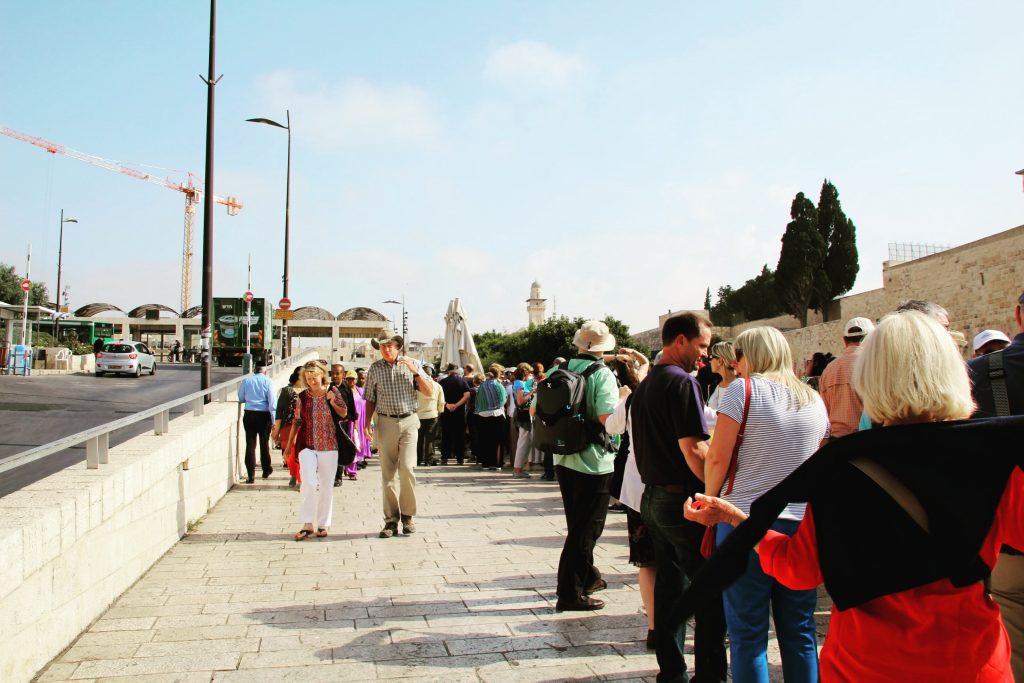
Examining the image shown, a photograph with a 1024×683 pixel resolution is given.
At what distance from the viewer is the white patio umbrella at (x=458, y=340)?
60.2 ft

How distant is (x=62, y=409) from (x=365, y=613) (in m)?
15.1

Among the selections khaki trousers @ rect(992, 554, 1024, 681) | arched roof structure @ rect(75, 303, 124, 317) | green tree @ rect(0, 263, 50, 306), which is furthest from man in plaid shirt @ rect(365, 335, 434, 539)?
arched roof structure @ rect(75, 303, 124, 317)

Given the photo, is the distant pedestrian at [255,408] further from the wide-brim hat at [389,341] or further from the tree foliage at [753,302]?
the tree foliage at [753,302]

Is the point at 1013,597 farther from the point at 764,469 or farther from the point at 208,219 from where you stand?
the point at 208,219

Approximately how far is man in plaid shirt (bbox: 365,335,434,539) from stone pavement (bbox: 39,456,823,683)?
1.09 feet

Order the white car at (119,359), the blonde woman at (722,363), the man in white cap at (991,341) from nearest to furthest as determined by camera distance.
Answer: the blonde woman at (722,363) < the man in white cap at (991,341) < the white car at (119,359)

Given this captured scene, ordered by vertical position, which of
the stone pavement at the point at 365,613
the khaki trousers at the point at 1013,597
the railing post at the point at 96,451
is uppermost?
the railing post at the point at 96,451

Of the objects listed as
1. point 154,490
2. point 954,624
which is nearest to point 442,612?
point 154,490

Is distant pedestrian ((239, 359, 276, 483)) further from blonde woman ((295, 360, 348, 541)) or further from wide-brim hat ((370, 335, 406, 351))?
wide-brim hat ((370, 335, 406, 351))

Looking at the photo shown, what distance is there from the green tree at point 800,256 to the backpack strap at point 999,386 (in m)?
50.5

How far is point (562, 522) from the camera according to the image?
28.1ft

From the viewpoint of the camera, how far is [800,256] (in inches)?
2007

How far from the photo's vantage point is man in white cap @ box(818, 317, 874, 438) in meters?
5.23

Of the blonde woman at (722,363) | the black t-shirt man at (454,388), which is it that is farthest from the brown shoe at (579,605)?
the black t-shirt man at (454,388)
